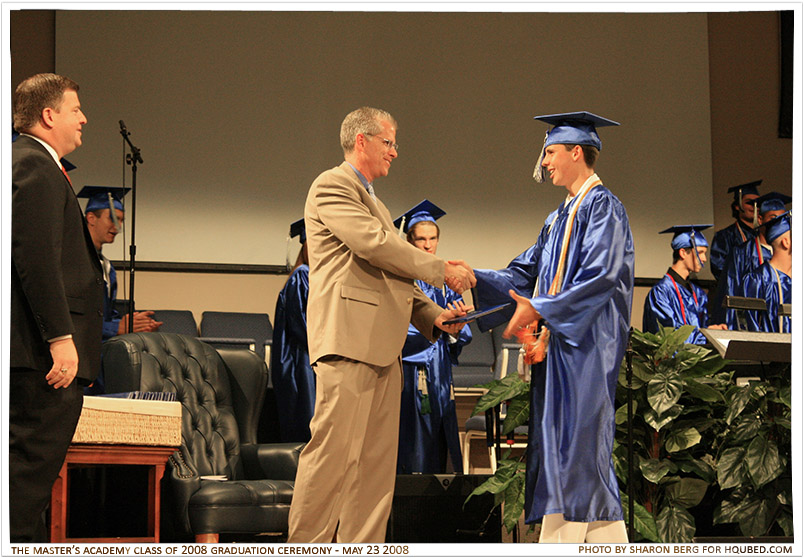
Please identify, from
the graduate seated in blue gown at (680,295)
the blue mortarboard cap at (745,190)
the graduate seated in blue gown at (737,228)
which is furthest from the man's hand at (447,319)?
the blue mortarboard cap at (745,190)

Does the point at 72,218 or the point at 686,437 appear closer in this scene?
the point at 72,218

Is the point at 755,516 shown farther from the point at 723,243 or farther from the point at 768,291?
the point at 723,243

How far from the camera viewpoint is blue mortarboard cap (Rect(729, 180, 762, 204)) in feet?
25.4

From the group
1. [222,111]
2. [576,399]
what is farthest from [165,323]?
[576,399]

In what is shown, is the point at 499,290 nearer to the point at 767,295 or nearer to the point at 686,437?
the point at 686,437

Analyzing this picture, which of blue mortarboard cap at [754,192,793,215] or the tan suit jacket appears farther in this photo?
→ blue mortarboard cap at [754,192,793,215]

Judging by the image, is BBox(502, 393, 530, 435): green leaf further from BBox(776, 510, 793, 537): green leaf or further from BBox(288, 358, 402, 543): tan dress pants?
BBox(776, 510, 793, 537): green leaf

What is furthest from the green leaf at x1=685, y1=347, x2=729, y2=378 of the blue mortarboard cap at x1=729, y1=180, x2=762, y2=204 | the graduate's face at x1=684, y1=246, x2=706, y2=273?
the blue mortarboard cap at x1=729, y1=180, x2=762, y2=204

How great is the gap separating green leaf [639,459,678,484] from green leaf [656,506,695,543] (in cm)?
14

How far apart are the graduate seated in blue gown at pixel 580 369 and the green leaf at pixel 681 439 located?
2.13ft

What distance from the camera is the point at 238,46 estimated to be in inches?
318

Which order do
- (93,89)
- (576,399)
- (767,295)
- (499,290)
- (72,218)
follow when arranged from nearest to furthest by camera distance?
(72,218)
(576,399)
(499,290)
(767,295)
(93,89)

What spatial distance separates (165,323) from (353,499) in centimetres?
421

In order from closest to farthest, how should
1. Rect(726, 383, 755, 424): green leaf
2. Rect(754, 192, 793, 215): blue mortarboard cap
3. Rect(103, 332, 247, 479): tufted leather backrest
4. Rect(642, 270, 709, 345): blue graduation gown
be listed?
Rect(726, 383, 755, 424): green leaf → Rect(103, 332, 247, 479): tufted leather backrest → Rect(642, 270, 709, 345): blue graduation gown → Rect(754, 192, 793, 215): blue mortarboard cap
